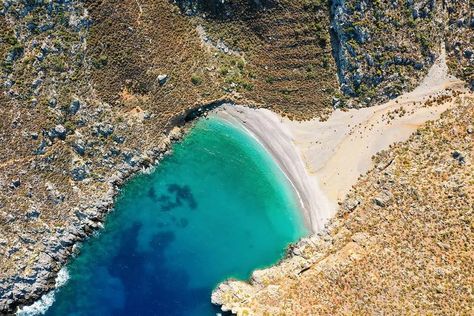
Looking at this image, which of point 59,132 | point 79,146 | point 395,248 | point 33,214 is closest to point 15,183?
point 33,214

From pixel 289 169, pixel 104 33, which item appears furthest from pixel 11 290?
pixel 289 169

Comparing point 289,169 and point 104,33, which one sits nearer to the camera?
point 104,33

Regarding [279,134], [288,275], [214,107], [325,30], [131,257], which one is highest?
[325,30]

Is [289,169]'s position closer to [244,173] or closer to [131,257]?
[244,173]

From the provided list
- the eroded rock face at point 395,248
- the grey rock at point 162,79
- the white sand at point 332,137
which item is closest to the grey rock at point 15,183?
the grey rock at point 162,79

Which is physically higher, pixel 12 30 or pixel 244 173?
pixel 12 30

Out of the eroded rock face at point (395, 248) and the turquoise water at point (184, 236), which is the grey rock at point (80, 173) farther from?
the eroded rock face at point (395, 248)
